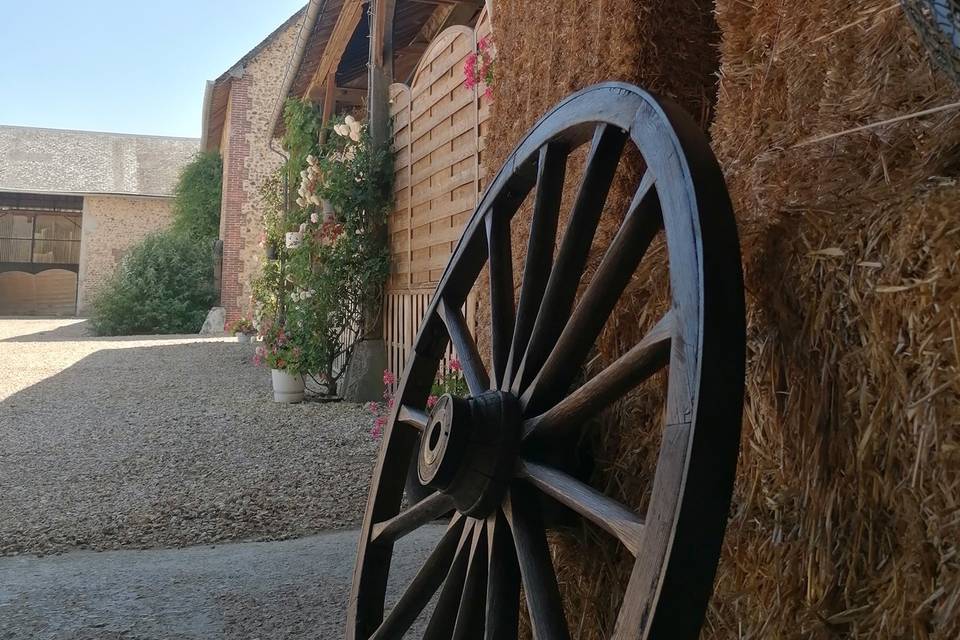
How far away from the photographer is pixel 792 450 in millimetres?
1119

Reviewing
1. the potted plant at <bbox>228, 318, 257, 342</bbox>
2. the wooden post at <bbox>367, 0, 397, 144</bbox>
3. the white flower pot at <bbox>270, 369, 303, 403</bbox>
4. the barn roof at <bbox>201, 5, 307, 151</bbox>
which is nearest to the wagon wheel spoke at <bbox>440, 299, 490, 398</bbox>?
the wooden post at <bbox>367, 0, 397, 144</bbox>

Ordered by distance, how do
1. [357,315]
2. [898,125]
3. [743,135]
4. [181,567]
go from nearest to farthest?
[898,125], [743,135], [181,567], [357,315]

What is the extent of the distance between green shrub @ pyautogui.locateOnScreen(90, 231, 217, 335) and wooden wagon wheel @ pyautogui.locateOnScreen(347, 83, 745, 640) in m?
18.2

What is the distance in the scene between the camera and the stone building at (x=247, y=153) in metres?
18.2

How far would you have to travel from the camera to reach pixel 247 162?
18281 millimetres

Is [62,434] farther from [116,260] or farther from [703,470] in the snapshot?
[116,260]

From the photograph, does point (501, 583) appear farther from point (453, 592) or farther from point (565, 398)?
point (565, 398)

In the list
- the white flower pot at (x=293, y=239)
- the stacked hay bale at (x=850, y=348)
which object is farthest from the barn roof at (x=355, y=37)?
the stacked hay bale at (x=850, y=348)

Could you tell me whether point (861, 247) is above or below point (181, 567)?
above

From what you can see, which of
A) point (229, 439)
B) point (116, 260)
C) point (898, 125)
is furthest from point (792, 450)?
point (116, 260)

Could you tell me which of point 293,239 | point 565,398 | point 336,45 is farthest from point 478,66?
point 565,398

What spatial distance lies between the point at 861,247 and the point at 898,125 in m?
0.17

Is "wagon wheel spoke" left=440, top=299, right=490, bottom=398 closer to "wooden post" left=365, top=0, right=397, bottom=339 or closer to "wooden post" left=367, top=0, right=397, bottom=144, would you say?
"wooden post" left=365, top=0, right=397, bottom=339

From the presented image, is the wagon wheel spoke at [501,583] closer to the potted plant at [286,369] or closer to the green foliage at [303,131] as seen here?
the potted plant at [286,369]
